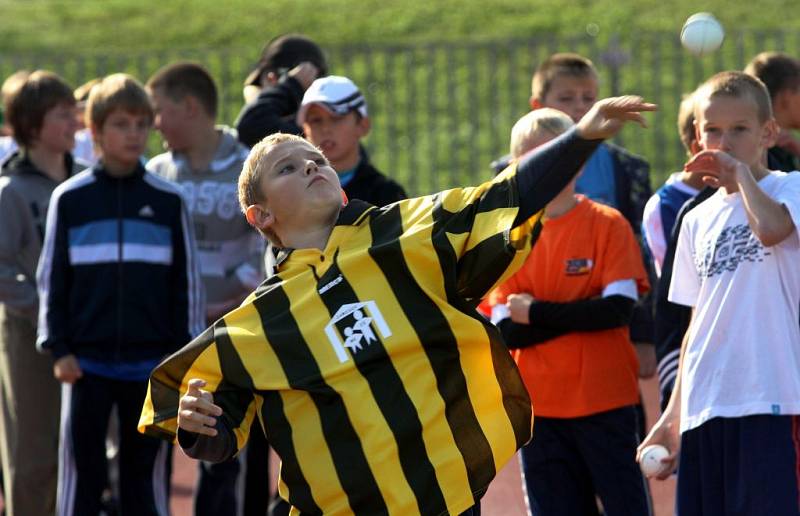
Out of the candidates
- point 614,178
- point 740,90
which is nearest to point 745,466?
point 740,90

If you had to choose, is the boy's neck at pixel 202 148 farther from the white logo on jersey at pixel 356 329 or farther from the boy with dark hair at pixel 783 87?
the white logo on jersey at pixel 356 329

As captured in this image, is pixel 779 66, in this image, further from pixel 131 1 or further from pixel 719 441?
pixel 131 1

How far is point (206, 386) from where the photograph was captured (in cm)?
393

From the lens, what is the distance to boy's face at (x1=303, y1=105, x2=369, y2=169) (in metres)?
6.09

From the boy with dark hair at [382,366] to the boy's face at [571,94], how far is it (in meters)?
2.59

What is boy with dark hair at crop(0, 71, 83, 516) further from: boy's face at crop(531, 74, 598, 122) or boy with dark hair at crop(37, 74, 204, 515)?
boy's face at crop(531, 74, 598, 122)

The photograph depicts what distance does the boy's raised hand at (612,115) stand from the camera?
3.60 metres

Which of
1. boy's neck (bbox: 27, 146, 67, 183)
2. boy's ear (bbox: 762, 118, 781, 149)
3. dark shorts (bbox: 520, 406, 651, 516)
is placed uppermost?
boy's ear (bbox: 762, 118, 781, 149)

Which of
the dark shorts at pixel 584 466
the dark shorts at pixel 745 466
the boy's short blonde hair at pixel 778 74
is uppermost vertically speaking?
the boy's short blonde hair at pixel 778 74

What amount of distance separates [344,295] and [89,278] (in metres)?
2.52

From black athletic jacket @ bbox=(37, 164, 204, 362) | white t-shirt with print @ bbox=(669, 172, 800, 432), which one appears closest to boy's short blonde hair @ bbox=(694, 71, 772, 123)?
white t-shirt with print @ bbox=(669, 172, 800, 432)

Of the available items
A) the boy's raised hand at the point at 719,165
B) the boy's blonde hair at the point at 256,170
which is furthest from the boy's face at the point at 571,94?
the boy's blonde hair at the point at 256,170

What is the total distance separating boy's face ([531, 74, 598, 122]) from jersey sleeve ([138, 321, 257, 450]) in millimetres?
2863

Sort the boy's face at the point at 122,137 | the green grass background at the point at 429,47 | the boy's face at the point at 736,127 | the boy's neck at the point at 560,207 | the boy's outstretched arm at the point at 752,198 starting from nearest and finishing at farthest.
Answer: the boy's outstretched arm at the point at 752,198, the boy's face at the point at 736,127, the boy's neck at the point at 560,207, the boy's face at the point at 122,137, the green grass background at the point at 429,47
